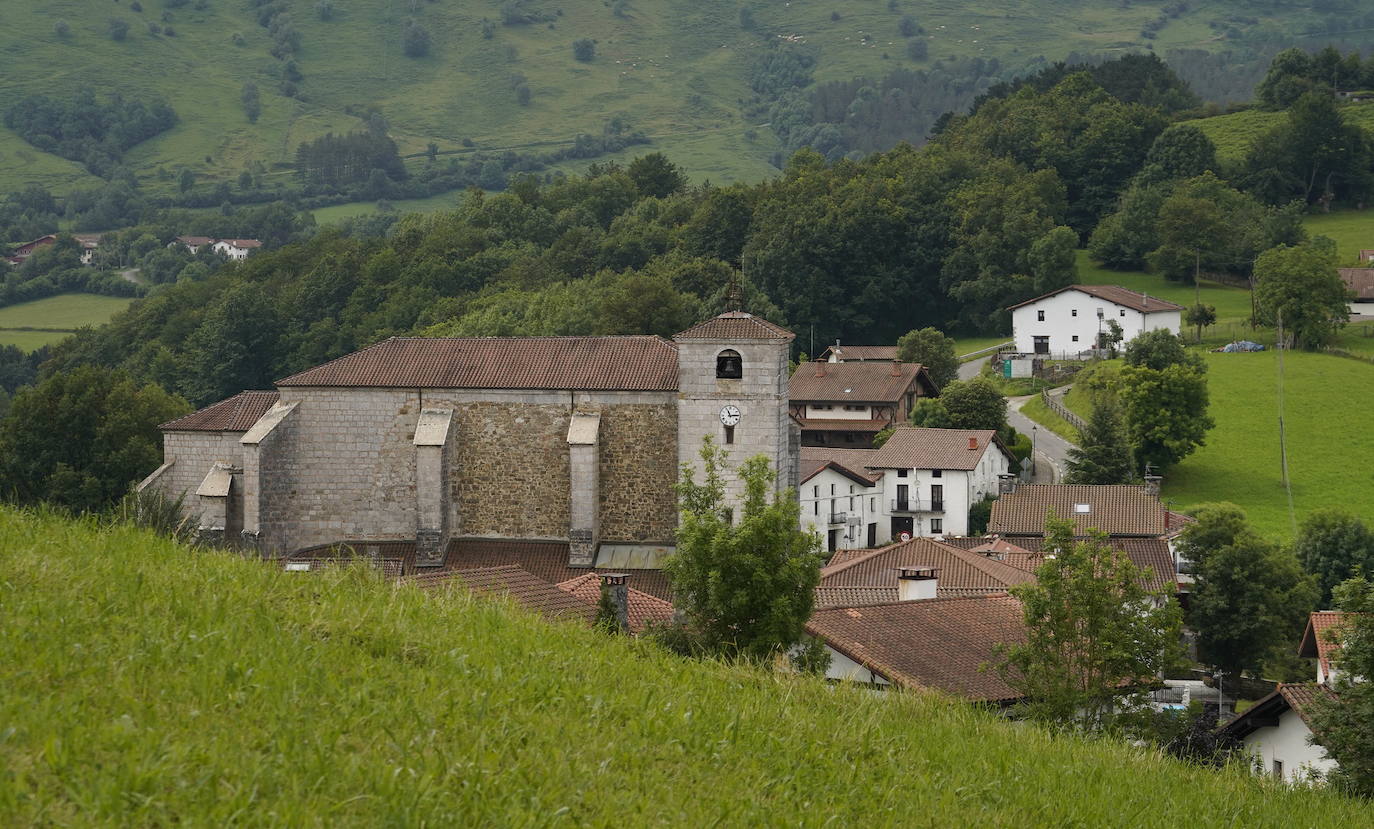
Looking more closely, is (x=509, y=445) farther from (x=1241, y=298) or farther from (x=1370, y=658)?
(x=1241, y=298)

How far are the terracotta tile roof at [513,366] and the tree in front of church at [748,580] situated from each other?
14582mm

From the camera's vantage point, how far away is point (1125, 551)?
46656mm

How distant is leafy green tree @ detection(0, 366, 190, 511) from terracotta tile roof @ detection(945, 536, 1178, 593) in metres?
25.8

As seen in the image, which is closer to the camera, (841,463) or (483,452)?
(483,452)

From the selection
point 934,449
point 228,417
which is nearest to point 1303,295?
point 934,449

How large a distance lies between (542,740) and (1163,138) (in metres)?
109

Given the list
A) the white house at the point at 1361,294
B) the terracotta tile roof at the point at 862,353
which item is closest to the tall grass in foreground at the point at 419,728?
the terracotta tile roof at the point at 862,353

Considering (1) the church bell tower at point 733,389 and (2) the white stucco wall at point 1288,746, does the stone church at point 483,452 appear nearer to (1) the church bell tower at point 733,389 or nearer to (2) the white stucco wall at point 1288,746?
(1) the church bell tower at point 733,389

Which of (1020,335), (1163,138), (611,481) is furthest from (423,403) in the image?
(1163,138)

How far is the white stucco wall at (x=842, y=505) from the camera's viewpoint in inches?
2330

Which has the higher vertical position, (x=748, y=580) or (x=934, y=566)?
(x=748, y=580)

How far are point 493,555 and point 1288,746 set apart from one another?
1769cm

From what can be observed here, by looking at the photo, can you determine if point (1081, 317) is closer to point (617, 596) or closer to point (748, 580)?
point (617, 596)

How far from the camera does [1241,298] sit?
95.2m
